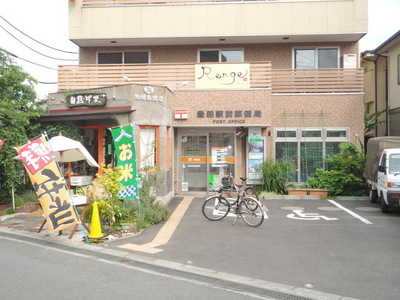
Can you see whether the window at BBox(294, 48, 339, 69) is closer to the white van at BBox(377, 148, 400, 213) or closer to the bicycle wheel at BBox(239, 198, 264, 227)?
the white van at BBox(377, 148, 400, 213)

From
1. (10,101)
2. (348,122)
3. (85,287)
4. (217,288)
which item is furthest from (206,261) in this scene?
(348,122)

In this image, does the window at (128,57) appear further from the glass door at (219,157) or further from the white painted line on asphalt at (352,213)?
the white painted line on asphalt at (352,213)

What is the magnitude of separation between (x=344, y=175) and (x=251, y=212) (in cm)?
596

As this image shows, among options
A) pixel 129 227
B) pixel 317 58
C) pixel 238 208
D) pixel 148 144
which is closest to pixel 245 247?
pixel 238 208

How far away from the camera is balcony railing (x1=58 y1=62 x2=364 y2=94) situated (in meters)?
14.4

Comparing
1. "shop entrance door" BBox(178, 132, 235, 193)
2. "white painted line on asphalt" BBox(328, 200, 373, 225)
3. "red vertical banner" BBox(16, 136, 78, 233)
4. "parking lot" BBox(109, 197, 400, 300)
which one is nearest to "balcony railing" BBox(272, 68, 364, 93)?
"shop entrance door" BBox(178, 132, 235, 193)

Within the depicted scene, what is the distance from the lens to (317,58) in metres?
16.3

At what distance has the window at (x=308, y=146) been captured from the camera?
15156mm

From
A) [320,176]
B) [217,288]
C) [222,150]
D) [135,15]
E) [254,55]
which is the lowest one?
[217,288]

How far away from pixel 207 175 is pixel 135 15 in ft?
24.7

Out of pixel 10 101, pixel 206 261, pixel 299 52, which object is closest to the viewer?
pixel 206 261

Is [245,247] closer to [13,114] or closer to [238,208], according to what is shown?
[238,208]

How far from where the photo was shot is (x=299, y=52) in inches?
649

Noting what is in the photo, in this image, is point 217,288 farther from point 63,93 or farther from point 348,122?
point 348,122
